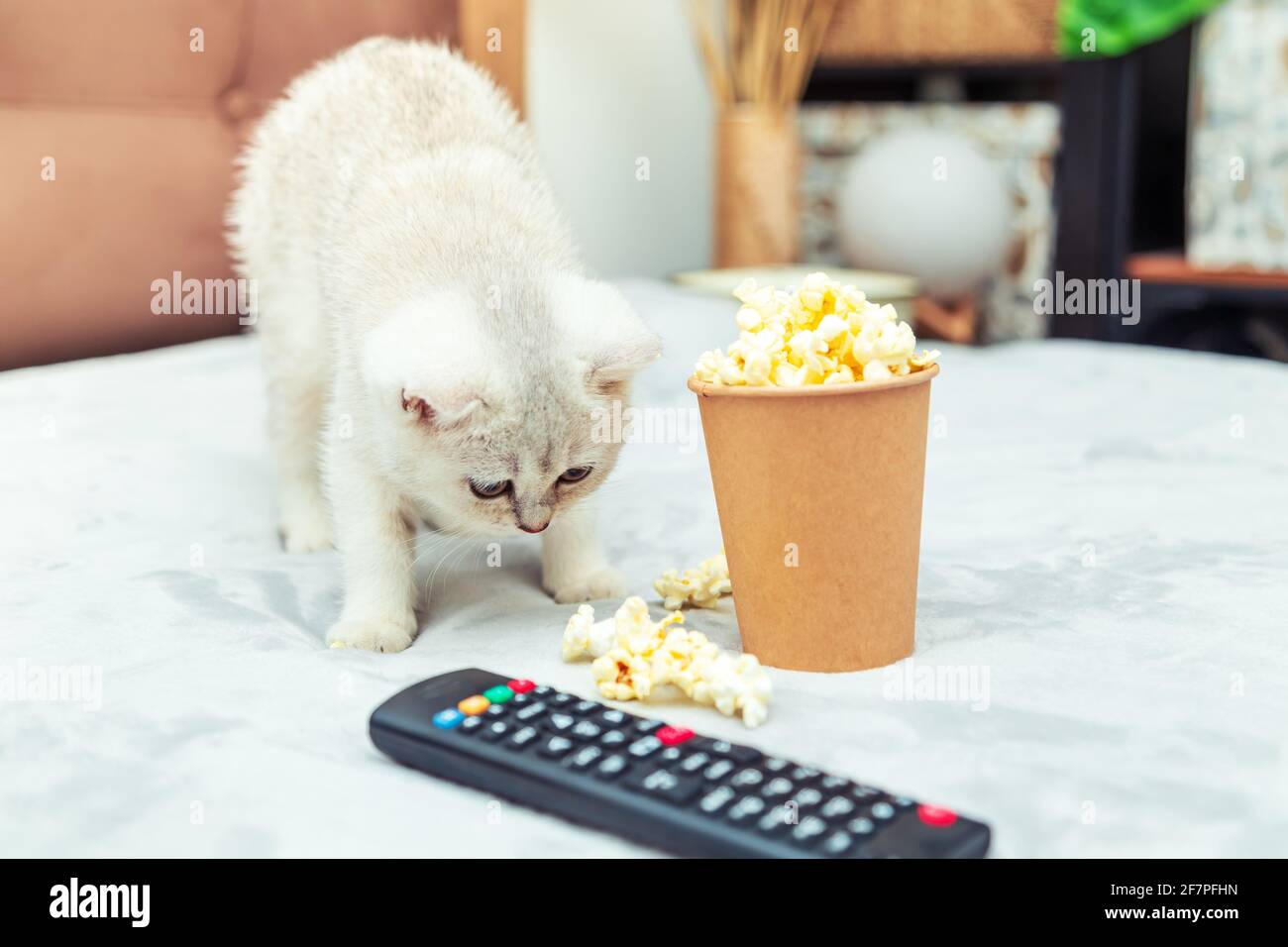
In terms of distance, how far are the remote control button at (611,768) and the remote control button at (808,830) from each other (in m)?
Result: 0.10

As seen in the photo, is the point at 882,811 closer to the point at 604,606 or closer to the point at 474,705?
the point at 474,705

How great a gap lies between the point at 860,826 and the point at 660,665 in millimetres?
223

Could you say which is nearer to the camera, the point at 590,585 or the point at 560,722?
the point at 560,722

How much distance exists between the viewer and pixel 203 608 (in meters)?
0.92

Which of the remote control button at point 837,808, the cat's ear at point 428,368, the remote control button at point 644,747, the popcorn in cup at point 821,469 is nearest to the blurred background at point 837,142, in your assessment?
the cat's ear at point 428,368

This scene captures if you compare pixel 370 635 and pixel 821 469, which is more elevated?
pixel 821 469

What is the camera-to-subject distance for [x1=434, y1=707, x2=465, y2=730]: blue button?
66 centimetres

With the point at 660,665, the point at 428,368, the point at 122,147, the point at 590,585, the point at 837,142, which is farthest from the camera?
the point at 837,142

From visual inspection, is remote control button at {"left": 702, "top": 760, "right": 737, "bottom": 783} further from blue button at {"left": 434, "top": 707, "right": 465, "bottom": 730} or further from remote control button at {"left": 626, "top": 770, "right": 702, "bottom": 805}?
blue button at {"left": 434, "top": 707, "right": 465, "bottom": 730}

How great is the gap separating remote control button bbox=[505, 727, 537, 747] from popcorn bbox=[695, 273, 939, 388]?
263mm

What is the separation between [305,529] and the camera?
3.87ft

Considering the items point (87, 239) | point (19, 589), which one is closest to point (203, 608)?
point (19, 589)

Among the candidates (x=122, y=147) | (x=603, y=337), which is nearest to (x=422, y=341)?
(x=603, y=337)

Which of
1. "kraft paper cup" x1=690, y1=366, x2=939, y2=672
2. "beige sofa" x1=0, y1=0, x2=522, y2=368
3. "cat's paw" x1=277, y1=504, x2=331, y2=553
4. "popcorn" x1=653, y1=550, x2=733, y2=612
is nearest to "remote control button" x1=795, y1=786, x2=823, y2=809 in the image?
"kraft paper cup" x1=690, y1=366, x2=939, y2=672
